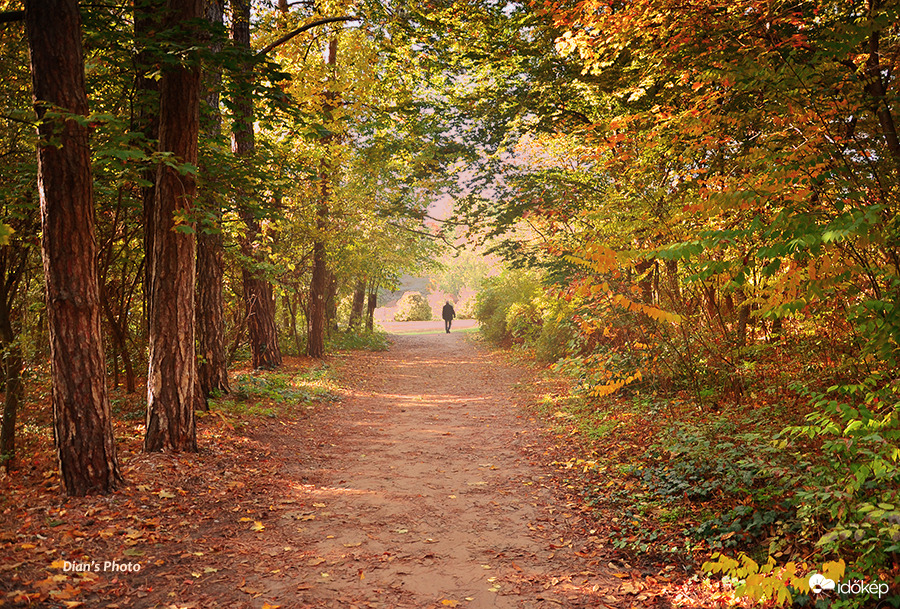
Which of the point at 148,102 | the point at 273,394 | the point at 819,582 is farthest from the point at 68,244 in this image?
the point at 819,582

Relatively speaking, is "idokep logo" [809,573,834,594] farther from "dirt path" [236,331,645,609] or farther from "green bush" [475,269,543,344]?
"green bush" [475,269,543,344]

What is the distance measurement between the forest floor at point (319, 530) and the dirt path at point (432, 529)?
0.06ft

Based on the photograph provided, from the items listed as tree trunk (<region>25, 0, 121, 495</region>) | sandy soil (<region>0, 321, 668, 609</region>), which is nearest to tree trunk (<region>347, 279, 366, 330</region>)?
sandy soil (<region>0, 321, 668, 609</region>)

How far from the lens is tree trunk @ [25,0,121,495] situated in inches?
182

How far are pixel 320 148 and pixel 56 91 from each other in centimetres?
702

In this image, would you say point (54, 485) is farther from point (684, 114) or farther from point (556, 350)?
point (556, 350)

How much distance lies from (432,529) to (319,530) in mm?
1044

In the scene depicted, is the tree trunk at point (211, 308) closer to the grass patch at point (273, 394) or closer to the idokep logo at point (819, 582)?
the grass patch at point (273, 394)

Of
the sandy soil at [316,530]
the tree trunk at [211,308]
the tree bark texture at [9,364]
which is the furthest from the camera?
the tree trunk at [211,308]

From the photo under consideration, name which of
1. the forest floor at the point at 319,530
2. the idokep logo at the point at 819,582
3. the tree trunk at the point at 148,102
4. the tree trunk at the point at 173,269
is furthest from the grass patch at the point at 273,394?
the idokep logo at the point at 819,582

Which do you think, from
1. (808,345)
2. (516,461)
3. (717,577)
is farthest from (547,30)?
(717,577)

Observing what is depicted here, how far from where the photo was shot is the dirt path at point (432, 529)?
3.74 meters

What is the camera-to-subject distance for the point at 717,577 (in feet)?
12.1

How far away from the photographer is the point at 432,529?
4848mm
